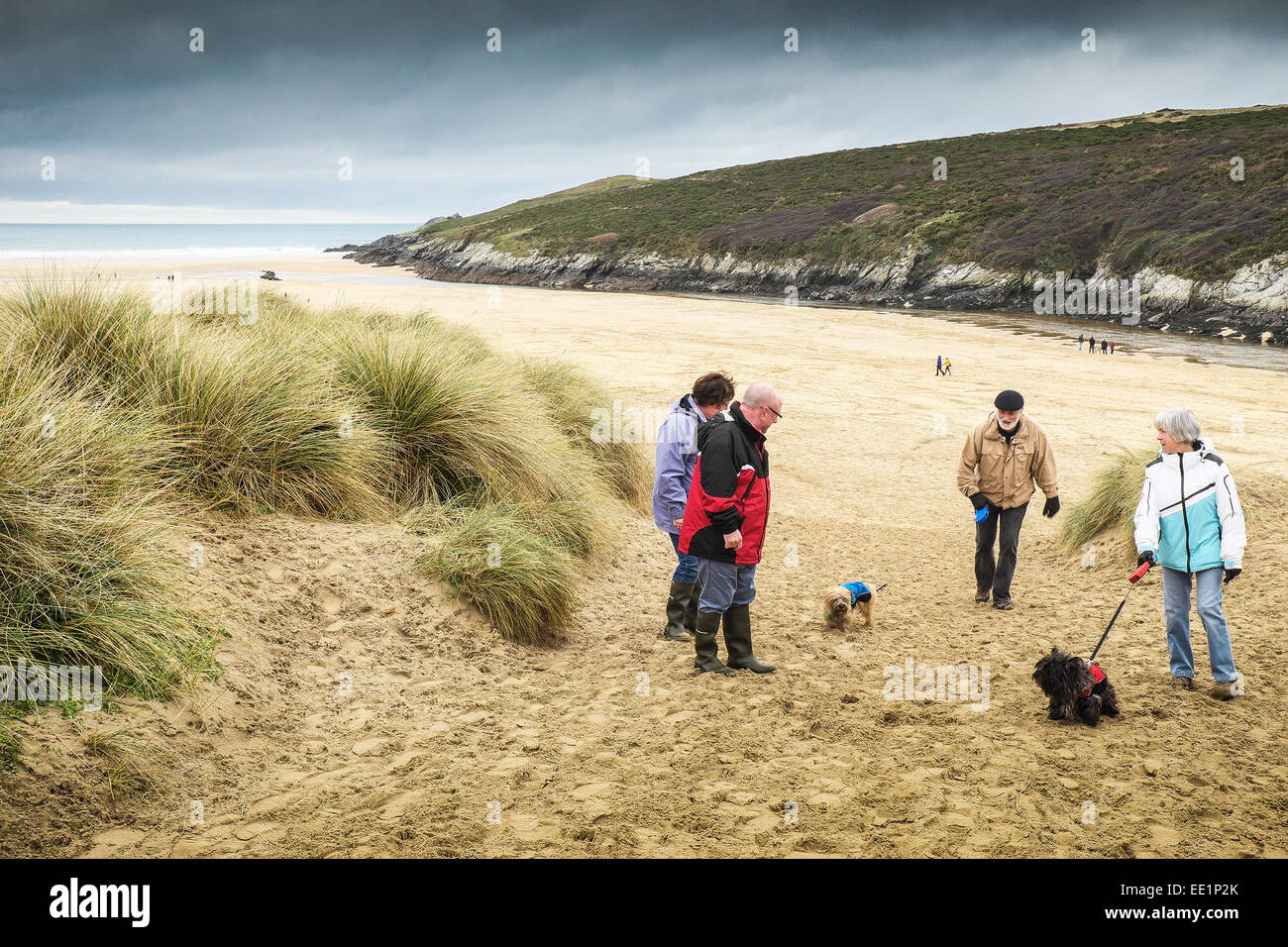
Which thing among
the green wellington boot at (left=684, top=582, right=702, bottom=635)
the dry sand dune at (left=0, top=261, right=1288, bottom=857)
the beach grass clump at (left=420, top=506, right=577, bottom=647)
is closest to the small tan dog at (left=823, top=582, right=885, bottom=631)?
the dry sand dune at (left=0, top=261, right=1288, bottom=857)

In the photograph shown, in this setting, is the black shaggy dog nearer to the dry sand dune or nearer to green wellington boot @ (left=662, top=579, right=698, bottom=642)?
the dry sand dune

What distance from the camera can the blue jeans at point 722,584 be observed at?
5.22m

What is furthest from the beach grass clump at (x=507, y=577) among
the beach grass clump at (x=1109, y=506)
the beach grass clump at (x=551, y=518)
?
the beach grass clump at (x=1109, y=506)

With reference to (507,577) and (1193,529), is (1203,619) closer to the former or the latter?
(1193,529)

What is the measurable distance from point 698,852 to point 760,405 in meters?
2.55

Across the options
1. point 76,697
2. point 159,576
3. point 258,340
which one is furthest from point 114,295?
point 76,697

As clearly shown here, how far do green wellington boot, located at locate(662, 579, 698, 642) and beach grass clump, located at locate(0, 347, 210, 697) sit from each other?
3097 millimetres

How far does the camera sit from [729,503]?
197 inches

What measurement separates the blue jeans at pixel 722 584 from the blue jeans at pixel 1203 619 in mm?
2440

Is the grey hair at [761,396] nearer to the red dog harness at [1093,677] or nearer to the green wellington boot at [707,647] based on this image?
the green wellington boot at [707,647]

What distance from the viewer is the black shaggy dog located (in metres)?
4.62

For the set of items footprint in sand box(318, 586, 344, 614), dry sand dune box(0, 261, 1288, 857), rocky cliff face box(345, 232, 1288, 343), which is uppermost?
rocky cliff face box(345, 232, 1288, 343)

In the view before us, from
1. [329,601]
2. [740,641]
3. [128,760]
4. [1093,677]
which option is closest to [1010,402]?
[1093,677]
